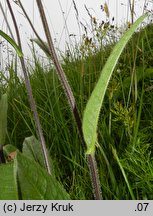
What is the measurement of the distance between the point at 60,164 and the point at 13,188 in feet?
2.45

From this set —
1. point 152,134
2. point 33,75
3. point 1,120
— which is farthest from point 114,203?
point 33,75

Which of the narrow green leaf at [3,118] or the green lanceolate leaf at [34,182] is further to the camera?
the narrow green leaf at [3,118]

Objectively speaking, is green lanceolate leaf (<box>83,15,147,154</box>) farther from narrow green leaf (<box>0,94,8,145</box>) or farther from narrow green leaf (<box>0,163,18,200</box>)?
narrow green leaf (<box>0,94,8,145</box>)

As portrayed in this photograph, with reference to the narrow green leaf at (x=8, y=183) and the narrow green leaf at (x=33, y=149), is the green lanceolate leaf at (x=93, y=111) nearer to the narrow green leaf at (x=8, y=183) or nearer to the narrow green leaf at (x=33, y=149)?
the narrow green leaf at (x=8, y=183)

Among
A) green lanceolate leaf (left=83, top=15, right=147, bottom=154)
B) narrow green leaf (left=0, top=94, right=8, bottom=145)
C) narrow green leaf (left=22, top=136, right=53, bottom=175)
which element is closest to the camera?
green lanceolate leaf (left=83, top=15, right=147, bottom=154)

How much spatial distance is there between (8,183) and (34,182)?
29 mm

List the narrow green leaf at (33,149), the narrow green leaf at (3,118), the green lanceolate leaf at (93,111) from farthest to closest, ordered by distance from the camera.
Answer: the narrow green leaf at (33,149), the narrow green leaf at (3,118), the green lanceolate leaf at (93,111)

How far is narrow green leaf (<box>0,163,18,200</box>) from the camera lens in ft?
1.34

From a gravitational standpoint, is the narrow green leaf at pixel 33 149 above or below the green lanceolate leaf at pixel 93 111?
below

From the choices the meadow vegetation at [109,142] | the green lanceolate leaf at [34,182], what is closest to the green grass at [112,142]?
the meadow vegetation at [109,142]

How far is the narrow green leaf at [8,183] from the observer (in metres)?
0.41

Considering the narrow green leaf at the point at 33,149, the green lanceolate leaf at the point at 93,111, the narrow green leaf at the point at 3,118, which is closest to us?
the green lanceolate leaf at the point at 93,111

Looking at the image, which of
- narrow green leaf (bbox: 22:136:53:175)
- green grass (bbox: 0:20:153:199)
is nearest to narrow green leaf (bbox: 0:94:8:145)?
narrow green leaf (bbox: 22:136:53:175)

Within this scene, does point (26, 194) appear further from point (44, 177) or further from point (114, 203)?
point (114, 203)
